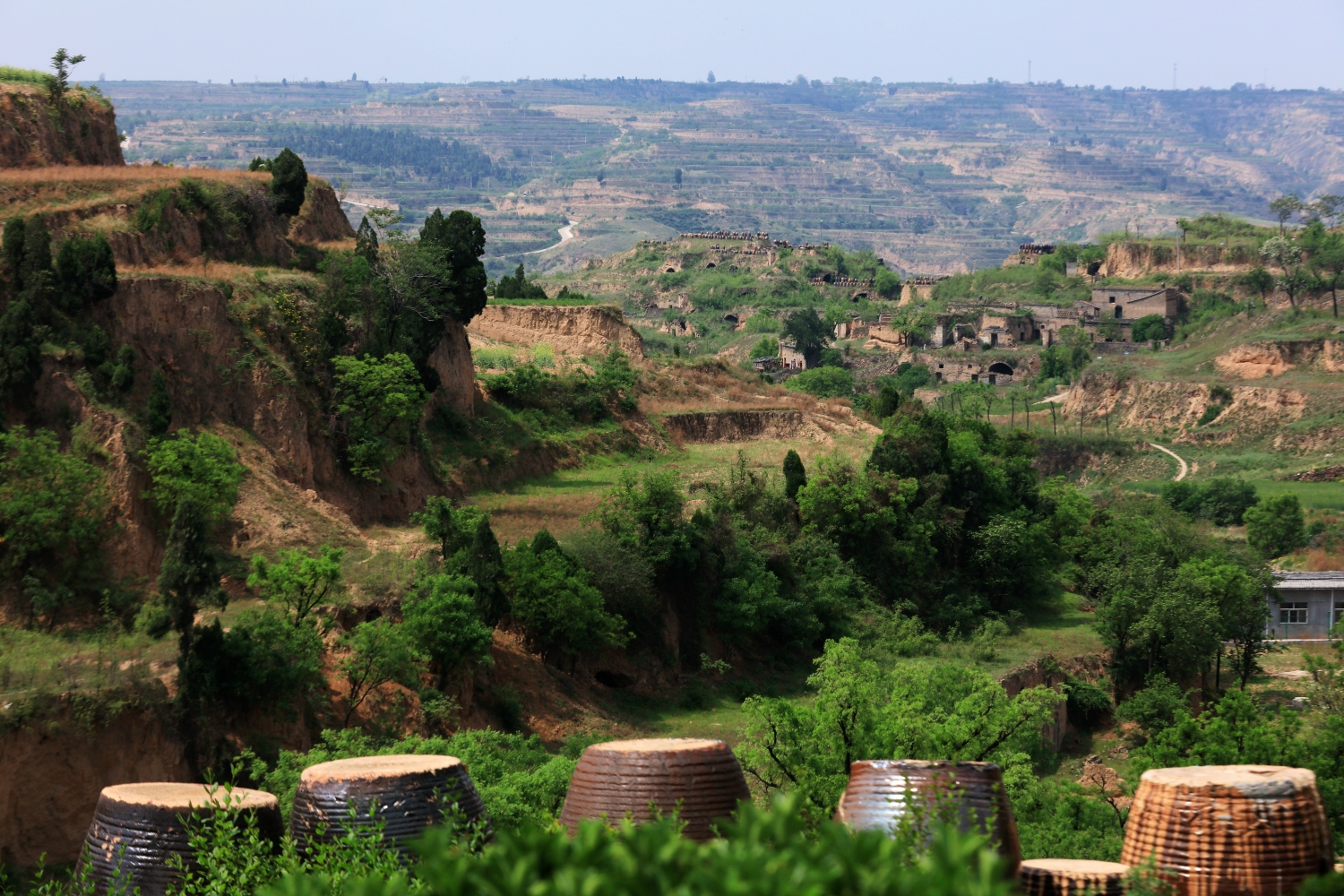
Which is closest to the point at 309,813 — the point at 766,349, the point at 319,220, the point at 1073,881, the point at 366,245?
the point at 1073,881

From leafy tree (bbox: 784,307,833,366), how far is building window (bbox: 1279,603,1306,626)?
65718 millimetres

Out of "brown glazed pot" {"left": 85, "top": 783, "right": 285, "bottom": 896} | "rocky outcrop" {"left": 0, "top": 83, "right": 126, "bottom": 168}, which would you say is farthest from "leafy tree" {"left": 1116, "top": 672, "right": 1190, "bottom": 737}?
"rocky outcrop" {"left": 0, "top": 83, "right": 126, "bottom": 168}

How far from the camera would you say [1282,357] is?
106 meters

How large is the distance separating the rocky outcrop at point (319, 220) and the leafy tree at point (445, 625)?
613 inches

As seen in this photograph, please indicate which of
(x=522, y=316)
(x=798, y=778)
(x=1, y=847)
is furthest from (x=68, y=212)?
(x=522, y=316)

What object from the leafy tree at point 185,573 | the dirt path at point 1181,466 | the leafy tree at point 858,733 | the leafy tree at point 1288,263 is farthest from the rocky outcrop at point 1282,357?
the leafy tree at point 185,573

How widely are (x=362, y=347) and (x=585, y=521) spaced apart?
24.9 ft

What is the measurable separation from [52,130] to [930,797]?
125ft

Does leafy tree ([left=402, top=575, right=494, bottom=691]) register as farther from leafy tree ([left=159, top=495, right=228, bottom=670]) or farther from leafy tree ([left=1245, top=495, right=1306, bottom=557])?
leafy tree ([left=1245, top=495, right=1306, bottom=557])

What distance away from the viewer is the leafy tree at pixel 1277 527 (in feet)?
236

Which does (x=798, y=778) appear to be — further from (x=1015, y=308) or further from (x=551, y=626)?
(x=1015, y=308)

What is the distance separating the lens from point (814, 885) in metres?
10.3

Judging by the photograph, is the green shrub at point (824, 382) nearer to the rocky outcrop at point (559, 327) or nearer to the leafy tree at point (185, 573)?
the rocky outcrop at point (559, 327)

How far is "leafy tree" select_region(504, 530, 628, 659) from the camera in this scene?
40219 millimetres
